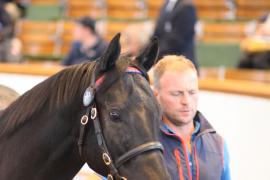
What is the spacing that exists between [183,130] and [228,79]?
339cm

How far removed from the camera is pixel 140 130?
2.10m

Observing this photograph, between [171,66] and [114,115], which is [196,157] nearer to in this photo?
[171,66]

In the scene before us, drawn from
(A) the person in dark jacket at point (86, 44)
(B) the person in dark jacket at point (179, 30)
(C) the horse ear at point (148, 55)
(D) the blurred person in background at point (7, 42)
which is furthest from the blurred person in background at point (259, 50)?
(C) the horse ear at point (148, 55)

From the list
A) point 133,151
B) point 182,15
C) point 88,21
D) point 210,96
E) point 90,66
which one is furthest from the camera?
point 88,21

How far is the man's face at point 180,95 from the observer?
8.27 ft

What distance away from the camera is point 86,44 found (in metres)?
6.56

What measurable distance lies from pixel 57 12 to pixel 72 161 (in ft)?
27.5

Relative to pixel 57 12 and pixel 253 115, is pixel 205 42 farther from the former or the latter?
pixel 253 115

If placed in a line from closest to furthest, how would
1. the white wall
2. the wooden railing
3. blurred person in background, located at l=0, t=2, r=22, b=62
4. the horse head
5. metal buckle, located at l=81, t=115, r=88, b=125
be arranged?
the horse head
metal buckle, located at l=81, t=115, r=88, b=125
the white wall
the wooden railing
blurred person in background, located at l=0, t=2, r=22, b=62

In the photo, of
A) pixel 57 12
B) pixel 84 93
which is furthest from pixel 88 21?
pixel 84 93

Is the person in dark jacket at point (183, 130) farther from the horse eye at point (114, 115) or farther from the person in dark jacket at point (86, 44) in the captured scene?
the person in dark jacket at point (86, 44)

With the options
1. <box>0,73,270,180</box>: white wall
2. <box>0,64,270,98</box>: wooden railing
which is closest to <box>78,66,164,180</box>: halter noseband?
<box>0,73,270,180</box>: white wall

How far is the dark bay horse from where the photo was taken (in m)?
2.10

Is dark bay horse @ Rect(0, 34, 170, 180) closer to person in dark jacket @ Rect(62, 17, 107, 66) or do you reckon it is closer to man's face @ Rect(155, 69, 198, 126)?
man's face @ Rect(155, 69, 198, 126)
